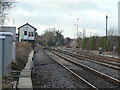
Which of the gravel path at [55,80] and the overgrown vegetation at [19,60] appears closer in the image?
the gravel path at [55,80]

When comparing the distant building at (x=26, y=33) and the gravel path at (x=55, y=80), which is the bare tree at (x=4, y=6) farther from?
the distant building at (x=26, y=33)

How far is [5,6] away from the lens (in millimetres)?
16094

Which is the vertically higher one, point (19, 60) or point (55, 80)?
point (19, 60)

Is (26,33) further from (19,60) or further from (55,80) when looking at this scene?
(55,80)

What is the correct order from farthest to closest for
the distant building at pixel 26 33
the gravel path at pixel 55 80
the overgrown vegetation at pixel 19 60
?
the distant building at pixel 26 33, the overgrown vegetation at pixel 19 60, the gravel path at pixel 55 80

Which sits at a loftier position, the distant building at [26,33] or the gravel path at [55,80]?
the distant building at [26,33]

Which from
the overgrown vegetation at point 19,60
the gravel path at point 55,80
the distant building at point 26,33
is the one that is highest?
the distant building at point 26,33

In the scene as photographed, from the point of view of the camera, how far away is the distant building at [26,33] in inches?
2270

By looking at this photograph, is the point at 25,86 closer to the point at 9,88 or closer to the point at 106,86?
the point at 9,88

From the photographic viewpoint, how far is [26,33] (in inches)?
2341

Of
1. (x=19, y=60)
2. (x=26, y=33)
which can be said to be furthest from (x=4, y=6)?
(x=26, y=33)

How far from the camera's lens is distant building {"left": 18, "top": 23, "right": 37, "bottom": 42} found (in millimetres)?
57656

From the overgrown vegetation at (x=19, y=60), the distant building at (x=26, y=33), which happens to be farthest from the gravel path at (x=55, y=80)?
the distant building at (x=26, y=33)

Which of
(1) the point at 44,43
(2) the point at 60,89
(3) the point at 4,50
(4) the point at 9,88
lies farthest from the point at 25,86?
(1) the point at 44,43
